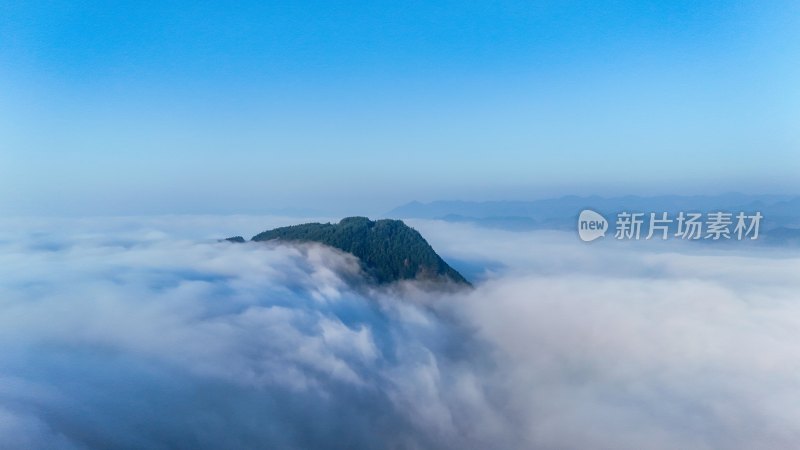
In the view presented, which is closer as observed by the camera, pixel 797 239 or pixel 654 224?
pixel 654 224

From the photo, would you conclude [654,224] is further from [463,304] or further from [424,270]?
[424,270]

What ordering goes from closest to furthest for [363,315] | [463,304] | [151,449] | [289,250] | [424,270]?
[151,449]
[363,315]
[289,250]
[463,304]
[424,270]

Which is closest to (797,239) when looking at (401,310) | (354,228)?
(401,310)

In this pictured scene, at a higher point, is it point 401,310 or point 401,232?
point 401,232

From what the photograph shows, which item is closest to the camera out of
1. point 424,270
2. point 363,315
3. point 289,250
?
point 363,315

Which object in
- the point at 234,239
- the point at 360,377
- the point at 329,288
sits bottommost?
the point at 360,377
